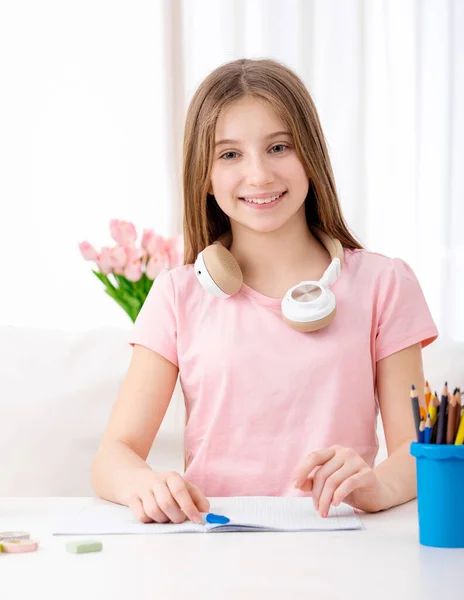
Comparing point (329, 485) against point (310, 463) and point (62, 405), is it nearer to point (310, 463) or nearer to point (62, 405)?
point (310, 463)

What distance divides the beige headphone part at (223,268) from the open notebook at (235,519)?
37 centimetres

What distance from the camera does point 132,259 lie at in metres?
2.00

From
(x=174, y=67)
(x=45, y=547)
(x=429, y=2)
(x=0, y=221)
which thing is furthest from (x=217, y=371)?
(x=429, y=2)

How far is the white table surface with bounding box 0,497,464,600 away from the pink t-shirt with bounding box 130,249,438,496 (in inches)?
14.7

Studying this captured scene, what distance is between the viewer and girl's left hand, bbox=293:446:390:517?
3.36 ft

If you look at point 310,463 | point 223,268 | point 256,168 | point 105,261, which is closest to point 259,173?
point 256,168

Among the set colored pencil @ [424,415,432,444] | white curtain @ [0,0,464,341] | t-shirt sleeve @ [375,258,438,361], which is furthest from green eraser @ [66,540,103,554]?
white curtain @ [0,0,464,341]

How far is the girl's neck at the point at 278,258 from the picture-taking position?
58.1 inches

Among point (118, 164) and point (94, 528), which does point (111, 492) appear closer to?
point (94, 528)

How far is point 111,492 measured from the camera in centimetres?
121

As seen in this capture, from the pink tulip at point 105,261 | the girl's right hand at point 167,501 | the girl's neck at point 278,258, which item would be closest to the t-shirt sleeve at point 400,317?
the girl's neck at point 278,258

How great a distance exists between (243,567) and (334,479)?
0.71 ft

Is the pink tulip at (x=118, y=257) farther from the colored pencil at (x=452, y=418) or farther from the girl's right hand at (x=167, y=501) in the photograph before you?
the colored pencil at (x=452, y=418)

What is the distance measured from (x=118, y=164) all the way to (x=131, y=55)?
1.10ft
